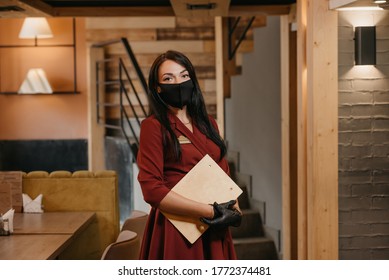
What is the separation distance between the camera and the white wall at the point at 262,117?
5.46 metres

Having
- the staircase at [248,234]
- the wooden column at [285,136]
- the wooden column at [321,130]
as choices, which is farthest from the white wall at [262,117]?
the wooden column at [321,130]

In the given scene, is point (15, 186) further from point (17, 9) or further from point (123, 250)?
point (123, 250)

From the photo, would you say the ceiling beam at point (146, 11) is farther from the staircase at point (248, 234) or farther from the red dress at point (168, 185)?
the red dress at point (168, 185)

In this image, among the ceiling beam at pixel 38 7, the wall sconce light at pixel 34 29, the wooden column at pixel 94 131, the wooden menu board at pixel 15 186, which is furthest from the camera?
the wooden column at pixel 94 131

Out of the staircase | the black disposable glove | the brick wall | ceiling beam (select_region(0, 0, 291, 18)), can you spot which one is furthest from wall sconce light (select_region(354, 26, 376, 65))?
the staircase

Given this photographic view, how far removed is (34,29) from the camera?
6.62m

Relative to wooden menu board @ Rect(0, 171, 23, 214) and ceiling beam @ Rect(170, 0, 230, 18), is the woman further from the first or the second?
ceiling beam @ Rect(170, 0, 230, 18)

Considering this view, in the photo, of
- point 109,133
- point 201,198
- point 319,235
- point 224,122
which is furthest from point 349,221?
point 109,133

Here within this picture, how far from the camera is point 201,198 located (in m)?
2.51

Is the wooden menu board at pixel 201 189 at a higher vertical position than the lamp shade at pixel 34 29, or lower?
lower

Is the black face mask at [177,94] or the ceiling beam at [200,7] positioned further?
the ceiling beam at [200,7]

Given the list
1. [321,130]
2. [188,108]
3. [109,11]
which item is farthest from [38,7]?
[188,108]

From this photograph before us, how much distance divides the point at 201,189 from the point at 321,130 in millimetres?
1385

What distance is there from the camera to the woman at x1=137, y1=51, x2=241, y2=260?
243cm
